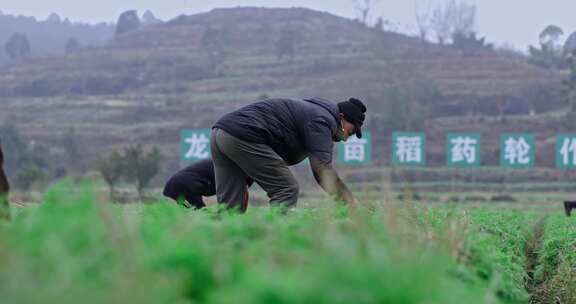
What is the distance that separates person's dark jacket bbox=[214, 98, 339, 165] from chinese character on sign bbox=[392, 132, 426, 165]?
34077 mm

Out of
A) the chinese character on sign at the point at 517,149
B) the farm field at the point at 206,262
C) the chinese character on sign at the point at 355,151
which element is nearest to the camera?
the farm field at the point at 206,262

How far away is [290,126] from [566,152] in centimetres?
3498

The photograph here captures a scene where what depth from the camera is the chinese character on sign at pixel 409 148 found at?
139 ft

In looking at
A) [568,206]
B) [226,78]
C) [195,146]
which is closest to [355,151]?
[195,146]

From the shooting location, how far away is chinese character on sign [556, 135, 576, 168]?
134 ft

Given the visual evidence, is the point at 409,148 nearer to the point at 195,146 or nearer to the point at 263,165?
the point at 195,146

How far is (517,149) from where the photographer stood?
42.9 meters

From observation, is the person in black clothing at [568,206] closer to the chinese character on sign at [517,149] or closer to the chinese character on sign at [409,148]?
the chinese character on sign at [409,148]

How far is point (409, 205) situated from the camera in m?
6.14

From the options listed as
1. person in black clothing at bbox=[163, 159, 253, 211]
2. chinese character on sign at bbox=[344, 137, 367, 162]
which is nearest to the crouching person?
person in black clothing at bbox=[163, 159, 253, 211]

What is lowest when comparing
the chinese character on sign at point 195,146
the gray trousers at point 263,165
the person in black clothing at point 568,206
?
the chinese character on sign at point 195,146

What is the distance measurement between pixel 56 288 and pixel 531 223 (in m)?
8.65

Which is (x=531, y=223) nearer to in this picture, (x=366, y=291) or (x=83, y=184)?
(x=83, y=184)

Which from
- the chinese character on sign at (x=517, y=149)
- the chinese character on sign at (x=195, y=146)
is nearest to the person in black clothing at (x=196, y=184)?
the chinese character on sign at (x=195, y=146)
